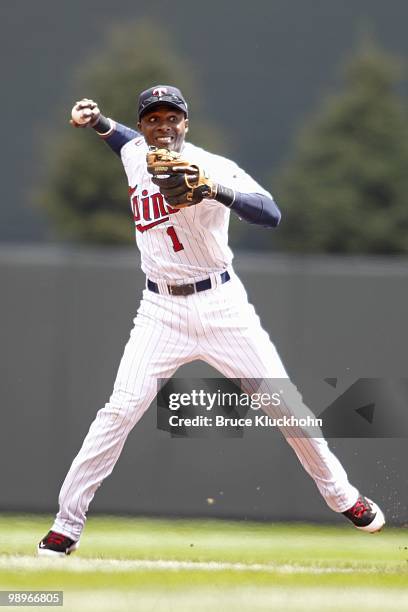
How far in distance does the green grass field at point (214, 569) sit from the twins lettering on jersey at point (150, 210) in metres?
1.32

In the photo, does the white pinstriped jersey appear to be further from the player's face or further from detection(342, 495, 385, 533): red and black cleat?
detection(342, 495, 385, 533): red and black cleat

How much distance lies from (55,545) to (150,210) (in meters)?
1.33

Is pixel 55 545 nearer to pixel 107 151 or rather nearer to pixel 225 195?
pixel 225 195

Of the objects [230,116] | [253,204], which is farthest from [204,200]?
[230,116]

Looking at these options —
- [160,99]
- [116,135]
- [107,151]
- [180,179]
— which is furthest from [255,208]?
[107,151]

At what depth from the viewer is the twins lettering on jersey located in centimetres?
429

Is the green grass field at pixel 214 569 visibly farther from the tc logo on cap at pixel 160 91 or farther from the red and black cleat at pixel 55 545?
the tc logo on cap at pixel 160 91

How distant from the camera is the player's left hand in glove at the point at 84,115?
4.61 meters

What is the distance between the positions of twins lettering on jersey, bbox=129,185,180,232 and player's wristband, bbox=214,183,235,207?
1.13ft

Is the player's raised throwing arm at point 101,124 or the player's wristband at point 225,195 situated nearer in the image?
the player's wristband at point 225,195

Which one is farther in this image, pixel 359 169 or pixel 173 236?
pixel 359 169

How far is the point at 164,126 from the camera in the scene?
4230 millimetres

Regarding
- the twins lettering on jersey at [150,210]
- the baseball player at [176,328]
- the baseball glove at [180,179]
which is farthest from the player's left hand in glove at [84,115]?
the baseball glove at [180,179]

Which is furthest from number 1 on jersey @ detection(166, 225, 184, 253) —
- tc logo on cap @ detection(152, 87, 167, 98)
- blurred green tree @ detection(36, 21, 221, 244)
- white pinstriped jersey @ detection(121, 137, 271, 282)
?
blurred green tree @ detection(36, 21, 221, 244)
